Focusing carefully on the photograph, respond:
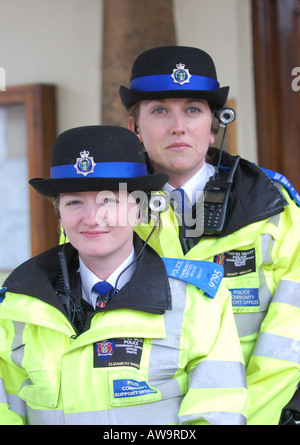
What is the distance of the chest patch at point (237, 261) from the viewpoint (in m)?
2.31

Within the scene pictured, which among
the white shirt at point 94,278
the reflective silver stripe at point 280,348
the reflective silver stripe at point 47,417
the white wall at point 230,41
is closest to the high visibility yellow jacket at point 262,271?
the reflective silver stripe at point 280,348

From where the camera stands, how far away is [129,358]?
183 cm

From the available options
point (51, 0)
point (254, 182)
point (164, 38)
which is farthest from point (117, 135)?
point (51, 0)

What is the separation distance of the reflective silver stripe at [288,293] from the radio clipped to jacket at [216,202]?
0.28 meters

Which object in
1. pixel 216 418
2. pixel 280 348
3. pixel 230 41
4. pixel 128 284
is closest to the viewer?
A: pixel 216 418

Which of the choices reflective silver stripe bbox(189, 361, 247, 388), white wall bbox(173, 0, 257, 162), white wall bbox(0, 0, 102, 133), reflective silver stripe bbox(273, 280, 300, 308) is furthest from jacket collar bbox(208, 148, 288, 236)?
white wall bbox(0, 0, 102, 133)

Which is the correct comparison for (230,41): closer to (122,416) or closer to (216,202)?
(216,202)

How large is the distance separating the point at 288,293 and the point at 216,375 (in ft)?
1.70

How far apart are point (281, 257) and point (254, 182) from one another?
0.32 meters

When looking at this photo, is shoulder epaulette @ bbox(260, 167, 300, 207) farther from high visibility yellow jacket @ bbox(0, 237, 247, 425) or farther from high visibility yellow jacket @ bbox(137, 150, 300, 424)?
high visibility yellow jacket @ bbox(0, 237, 247, 425)

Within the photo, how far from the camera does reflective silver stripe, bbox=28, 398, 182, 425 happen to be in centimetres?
180

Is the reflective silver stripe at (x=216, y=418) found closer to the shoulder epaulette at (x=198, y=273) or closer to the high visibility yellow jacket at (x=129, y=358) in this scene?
the high visibility yellow jacket at (x=129, y=358)

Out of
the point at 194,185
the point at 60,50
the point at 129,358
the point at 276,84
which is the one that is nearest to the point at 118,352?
the point at 129,358

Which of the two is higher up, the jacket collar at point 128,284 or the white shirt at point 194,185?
the white shirt at point 194,185
